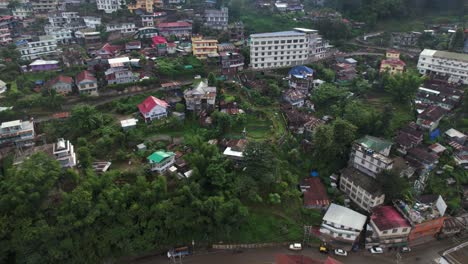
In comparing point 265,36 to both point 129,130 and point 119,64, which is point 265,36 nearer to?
point 119,64

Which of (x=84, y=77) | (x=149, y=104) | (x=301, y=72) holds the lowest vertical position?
(x=149, y=104)

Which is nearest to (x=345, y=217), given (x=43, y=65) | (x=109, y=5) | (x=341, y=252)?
(x=341, y=252)

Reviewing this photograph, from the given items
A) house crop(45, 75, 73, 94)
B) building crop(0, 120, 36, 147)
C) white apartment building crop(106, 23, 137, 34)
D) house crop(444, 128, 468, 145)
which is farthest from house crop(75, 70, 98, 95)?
house crop(444, 128, 468, 145)

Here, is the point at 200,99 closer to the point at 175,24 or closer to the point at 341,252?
the point at 341,252

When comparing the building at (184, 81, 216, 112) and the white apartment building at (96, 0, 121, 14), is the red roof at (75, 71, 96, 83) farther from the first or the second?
the white apartment building at (96, 0, 121, 14)

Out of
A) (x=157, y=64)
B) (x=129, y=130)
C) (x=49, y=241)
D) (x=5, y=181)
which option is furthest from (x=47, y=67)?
(x=49, y=241)

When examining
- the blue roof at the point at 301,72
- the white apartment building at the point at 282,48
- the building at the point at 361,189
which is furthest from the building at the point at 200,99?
the building at the point at 361,189
